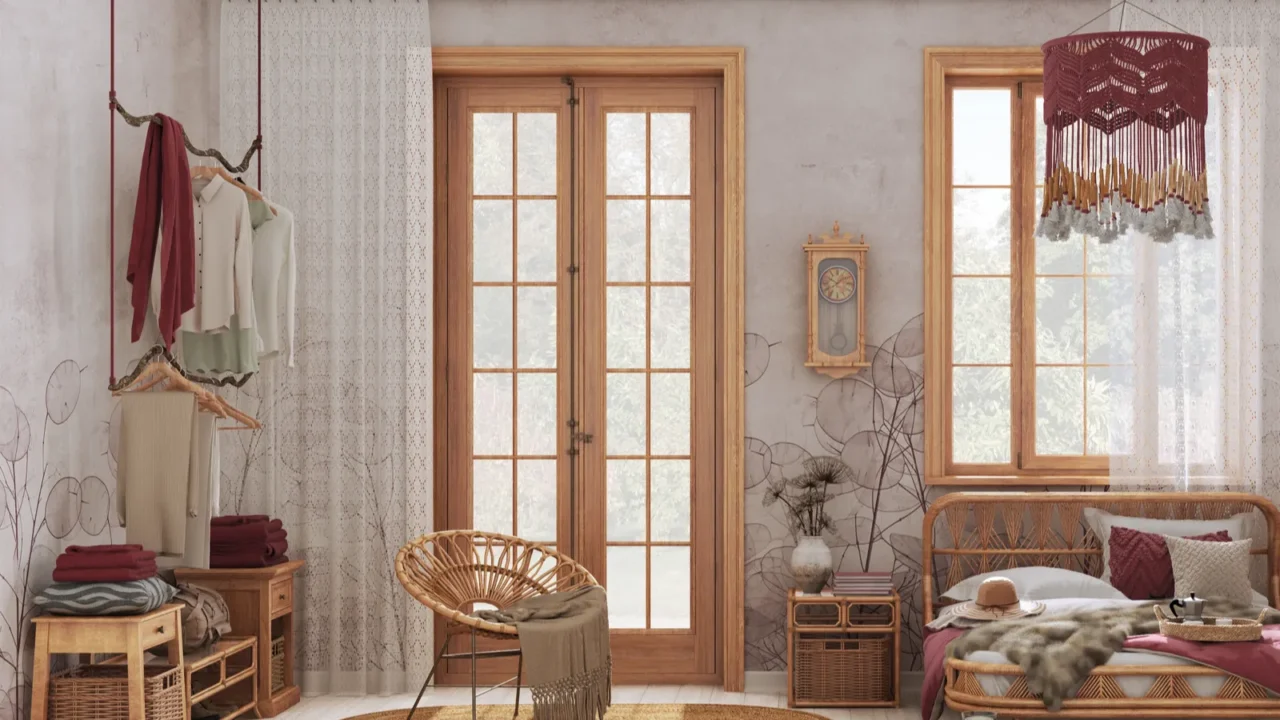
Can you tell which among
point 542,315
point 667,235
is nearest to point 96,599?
point 542,315

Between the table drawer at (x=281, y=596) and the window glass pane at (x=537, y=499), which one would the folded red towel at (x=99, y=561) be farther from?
the window glass pane at (x=537, y=499)

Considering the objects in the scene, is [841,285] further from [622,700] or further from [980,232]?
[622,700]

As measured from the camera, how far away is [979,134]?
5.06 m

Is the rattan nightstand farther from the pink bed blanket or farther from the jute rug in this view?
the pink bed blanket

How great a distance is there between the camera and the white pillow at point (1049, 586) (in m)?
4.36

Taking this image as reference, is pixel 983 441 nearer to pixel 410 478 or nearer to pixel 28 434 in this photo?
pixel 410 478

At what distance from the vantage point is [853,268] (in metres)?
4.91

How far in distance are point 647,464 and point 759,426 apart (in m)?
0.54

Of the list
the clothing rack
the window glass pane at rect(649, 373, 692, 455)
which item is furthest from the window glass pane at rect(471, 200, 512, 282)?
the clothing rack

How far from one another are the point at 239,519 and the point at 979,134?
3.52 meters

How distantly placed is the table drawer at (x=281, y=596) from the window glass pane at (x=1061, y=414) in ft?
10.6

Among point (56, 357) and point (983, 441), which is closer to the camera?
point (56, 357)

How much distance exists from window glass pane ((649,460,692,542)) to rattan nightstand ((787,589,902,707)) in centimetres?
67

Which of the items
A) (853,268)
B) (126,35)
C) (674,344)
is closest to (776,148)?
(853,268)
